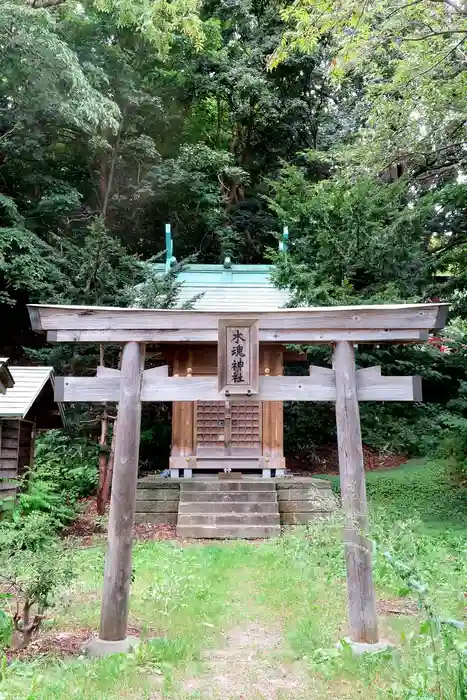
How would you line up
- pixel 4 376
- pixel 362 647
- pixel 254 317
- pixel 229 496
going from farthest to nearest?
pixel 229 496 → pixel 4 376 → pixel 254 317 → pixel 362 647

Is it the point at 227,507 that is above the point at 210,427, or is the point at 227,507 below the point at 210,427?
below

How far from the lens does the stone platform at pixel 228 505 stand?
980 centimetres

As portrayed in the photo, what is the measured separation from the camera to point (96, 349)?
13.6 m

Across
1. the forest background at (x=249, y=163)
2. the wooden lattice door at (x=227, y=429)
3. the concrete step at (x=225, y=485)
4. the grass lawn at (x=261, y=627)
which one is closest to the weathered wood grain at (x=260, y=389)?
the grass lawn at (x=261, y=627)

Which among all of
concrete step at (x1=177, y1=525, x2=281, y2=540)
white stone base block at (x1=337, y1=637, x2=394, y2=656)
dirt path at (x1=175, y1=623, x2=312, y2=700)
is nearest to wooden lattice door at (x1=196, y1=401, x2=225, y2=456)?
concrete step at (x1=177, y1=525, x2=281, y2=540)

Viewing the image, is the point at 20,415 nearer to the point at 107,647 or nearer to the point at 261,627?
the point at 107,647

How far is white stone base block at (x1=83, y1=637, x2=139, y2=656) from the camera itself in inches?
177

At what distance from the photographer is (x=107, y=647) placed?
4531mm

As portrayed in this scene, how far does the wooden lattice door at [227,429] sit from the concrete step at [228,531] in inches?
98.6

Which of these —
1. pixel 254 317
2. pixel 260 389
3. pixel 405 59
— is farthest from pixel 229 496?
pixel 405 59

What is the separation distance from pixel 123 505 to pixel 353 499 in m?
1.99

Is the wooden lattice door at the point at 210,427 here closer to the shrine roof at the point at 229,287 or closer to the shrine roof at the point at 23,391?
the shrine roof at the point at 229,287

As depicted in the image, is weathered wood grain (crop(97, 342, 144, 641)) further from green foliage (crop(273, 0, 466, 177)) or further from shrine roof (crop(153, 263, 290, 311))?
shrine roof (crop(153, 263, 290, 311))

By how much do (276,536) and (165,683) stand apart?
6.00 m
